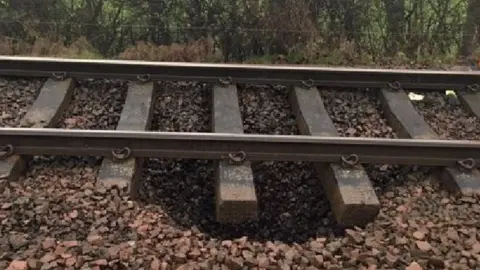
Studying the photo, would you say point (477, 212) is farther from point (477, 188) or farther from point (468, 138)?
point (468, 138)

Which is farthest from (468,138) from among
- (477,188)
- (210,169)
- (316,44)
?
(316,44)

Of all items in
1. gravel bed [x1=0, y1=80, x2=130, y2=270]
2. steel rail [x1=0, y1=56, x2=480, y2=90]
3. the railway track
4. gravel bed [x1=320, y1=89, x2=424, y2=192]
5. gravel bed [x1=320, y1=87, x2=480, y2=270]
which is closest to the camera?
gravel bed [x1=0, y1=80, x2=130, y2=270]

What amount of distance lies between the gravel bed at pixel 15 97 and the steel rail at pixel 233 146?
681 millimetres

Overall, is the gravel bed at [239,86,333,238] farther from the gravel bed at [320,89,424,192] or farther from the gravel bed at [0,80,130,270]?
the gravel bed at [0,80,130,270]

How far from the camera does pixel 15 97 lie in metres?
5.50

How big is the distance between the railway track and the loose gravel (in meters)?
0.04

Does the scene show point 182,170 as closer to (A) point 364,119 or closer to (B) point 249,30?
(A) point 364,119

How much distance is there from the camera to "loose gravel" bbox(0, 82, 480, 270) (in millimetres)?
3451

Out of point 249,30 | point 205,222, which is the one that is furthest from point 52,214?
point 249,30

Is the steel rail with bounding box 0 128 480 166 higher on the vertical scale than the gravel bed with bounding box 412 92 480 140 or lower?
higher

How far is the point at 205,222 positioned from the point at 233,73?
1.97 metres

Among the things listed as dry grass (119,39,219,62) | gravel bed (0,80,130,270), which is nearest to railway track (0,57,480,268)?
gravel bed (0,80,130,270)

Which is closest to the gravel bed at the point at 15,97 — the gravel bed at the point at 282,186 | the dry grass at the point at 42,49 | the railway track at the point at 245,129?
the railway track at the point at 245,129

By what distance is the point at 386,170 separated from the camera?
489 cm
